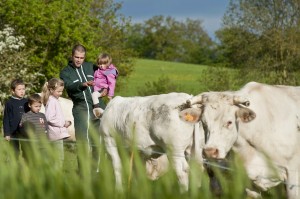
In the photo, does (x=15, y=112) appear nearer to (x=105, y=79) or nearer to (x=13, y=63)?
(x=105, y=79)

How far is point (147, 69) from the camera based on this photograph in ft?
296

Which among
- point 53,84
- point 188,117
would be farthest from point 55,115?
point 188,117

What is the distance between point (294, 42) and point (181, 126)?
3743 centimetres

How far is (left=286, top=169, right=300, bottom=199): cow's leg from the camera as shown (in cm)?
885

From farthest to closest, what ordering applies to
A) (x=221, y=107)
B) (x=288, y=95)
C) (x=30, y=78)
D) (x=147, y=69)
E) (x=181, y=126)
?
(x=147, y=69)
(x=30, y=78)
(x=181, y=126)
(x=288, y=95)
(x=221, y=107)

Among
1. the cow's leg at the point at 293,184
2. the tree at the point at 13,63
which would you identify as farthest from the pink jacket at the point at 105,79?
the tree at the point at 13,63

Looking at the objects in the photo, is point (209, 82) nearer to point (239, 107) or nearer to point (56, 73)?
point (56, 73)

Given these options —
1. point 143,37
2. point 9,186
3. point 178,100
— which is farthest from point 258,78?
point 143,37

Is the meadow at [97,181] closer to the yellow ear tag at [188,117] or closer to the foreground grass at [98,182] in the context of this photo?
the foreground grass at [98,182]

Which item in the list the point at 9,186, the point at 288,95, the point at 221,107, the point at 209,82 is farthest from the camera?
the point at 209,82

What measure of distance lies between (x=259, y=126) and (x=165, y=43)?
114 m

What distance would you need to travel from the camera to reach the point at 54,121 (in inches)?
501

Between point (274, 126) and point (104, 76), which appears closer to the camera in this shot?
point (274, 126)

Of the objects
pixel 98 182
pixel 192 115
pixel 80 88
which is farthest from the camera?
pixel 80 88
